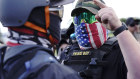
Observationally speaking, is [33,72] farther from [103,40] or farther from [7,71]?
[103,40]

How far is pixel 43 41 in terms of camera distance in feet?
6.23

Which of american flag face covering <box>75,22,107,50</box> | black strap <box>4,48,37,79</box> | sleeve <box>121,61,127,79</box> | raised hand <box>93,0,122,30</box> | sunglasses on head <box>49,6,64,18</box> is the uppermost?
sunglasses on head <box>49,6,64,18</box>

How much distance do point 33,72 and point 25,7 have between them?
494 millimetres

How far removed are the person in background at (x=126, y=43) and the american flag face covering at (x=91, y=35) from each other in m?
0.59

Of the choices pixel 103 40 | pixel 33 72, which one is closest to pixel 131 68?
pixel 103 40

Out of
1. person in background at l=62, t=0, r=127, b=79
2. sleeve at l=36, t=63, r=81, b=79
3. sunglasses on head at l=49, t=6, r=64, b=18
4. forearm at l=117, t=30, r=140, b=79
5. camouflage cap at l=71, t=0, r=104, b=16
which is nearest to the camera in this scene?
sleeve at l=36, t=63, r=81, b=79

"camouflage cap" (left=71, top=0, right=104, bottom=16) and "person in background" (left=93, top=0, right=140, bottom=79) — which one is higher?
"camouflage cap" (left=71, top=0, right=104, bottom=16)

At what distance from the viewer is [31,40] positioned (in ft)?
6.01

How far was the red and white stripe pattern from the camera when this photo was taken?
287 centimetres

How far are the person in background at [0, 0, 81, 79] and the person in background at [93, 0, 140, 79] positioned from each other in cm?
46

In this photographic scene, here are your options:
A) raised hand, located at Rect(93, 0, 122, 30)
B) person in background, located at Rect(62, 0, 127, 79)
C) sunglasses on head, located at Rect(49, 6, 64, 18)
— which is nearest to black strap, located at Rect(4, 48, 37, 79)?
sunglasses on head, located at Rect(49, 6, 64, 18)

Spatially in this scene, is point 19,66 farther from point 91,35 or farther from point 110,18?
point 91,35

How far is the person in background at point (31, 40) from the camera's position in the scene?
5.37 feet

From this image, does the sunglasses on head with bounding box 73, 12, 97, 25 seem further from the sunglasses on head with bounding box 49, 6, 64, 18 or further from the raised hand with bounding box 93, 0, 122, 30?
the sunglasses on head with bounding box 49, 6, 64, 18
